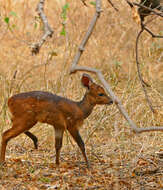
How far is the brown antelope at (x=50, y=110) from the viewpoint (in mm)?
3670

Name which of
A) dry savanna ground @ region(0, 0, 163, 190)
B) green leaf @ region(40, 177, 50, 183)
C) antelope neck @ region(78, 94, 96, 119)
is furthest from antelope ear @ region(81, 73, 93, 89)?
green leaf @ region(40, 177, 50, 183)

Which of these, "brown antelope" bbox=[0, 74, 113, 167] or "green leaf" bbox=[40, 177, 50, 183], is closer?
"green leaf" bbox=[40, 177, 50, 183]

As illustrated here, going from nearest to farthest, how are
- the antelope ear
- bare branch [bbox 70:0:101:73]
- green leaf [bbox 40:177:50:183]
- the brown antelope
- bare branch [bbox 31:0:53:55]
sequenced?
1. bare branch [bbox 31:0:53:55]
2. bare branch [bbox 70:0:101:73]
3. green leaf [bbox 40:177:50:183]
4. the brown antelope
5. the antelope ear

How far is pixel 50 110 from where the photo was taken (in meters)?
3.75

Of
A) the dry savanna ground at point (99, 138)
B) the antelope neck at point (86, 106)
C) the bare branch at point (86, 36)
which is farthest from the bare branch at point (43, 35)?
the antelope neck at point (86, 106)

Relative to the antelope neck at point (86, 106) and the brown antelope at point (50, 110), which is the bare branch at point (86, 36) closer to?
the brown antelope at point (50, 110)

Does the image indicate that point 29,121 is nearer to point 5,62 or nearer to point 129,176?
point 129,176

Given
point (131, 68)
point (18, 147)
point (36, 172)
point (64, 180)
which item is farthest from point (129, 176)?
point (131, 68)

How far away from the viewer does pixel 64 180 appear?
356cm

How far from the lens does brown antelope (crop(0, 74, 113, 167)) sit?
3.67m

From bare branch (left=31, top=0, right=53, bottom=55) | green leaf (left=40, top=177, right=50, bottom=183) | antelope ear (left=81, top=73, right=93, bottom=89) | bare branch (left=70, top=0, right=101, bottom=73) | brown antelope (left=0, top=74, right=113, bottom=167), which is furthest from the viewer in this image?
antelope ear (left=81, top=73, right=93, bottom=89)

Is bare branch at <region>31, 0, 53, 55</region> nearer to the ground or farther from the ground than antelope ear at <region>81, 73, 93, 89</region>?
nearer to the ground

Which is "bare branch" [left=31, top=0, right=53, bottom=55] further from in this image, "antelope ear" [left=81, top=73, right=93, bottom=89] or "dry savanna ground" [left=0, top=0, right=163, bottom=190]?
"antelope ear" [left=81, top=73, right=93, bottom=89]

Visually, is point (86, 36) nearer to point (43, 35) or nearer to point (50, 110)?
point (43, 35)
